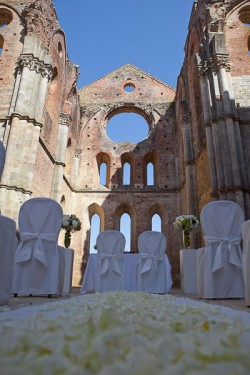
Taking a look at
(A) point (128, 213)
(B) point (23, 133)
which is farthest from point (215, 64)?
(A) point (128, 213)

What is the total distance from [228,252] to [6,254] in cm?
405

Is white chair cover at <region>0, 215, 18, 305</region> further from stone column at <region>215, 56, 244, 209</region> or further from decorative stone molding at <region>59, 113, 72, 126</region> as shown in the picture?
decorative stone molding at <region>59, 113, 72, 126</region>

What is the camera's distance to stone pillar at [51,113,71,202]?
1498 cm

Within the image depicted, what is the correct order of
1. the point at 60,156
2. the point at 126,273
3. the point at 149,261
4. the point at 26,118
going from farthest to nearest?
the point at 60,156 < the point at 26,118 < the point at 126,273 < the point at 149,261

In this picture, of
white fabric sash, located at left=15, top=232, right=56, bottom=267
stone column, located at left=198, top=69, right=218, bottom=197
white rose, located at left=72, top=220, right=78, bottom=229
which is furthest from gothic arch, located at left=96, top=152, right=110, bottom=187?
white fabric sash, located at left=15, top=232, right=56, bottom=267

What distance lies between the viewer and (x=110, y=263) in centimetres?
737

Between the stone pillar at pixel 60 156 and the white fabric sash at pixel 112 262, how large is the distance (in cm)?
800

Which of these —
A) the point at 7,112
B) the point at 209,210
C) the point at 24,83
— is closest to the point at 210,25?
the point at 24,83

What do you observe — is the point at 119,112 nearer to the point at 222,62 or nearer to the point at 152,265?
the point at 222,62

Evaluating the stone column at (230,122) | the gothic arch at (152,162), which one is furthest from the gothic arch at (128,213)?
the stone column at (230,122)

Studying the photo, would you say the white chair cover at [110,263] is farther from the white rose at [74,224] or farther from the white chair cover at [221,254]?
the white chair cover at [221,254]

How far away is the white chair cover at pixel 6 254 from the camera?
3508mm

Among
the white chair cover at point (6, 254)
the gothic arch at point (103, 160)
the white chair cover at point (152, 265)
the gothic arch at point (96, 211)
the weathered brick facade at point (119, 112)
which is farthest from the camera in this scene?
the gothic arch at point (103, 160)

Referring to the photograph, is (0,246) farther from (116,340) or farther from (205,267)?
(205,267)
